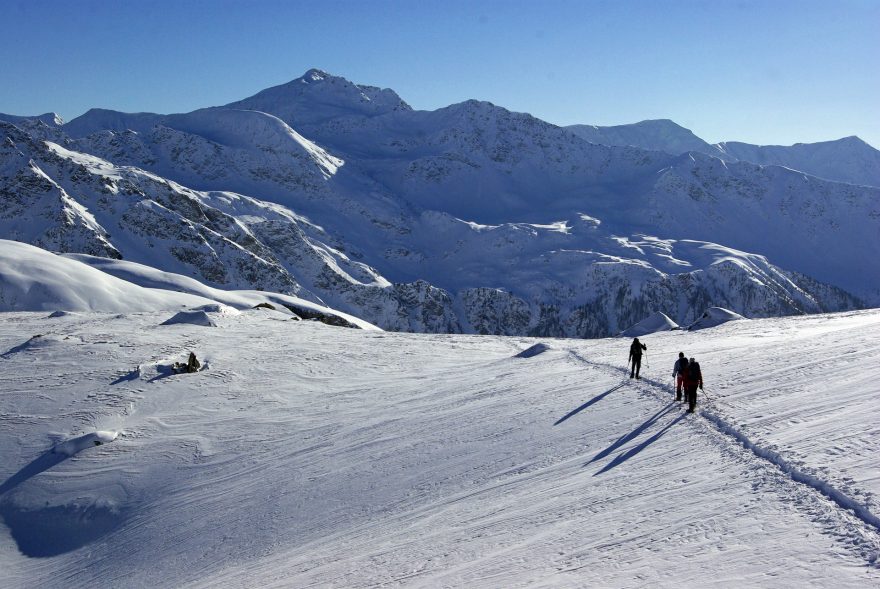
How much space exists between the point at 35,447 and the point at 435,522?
58.2 feet

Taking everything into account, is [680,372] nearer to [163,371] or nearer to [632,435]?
[632,435]

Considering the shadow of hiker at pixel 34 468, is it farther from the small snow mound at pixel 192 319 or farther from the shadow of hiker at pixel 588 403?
the small snow mound at pixel 192 319

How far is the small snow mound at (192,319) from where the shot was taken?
144ft

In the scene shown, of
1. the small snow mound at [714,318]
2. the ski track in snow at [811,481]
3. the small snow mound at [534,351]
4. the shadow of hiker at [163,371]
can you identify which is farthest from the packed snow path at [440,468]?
the small snow mound at [714,318]

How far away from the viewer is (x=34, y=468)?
23.6 meters

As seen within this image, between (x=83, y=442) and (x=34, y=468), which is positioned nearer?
(x=34, y=468)

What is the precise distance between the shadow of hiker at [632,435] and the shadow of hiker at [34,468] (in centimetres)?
1855

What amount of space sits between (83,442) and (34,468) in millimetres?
1658

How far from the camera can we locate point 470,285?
602 ft

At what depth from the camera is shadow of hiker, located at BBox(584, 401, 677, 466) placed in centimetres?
1595

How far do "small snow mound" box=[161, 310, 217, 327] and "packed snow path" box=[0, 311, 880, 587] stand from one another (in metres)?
7.43

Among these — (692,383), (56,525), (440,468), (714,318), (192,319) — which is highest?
(192,319)

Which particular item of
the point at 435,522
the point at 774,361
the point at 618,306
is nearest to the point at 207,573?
the point at 435,522

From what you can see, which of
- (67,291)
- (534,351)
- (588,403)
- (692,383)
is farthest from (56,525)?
(67,291)
